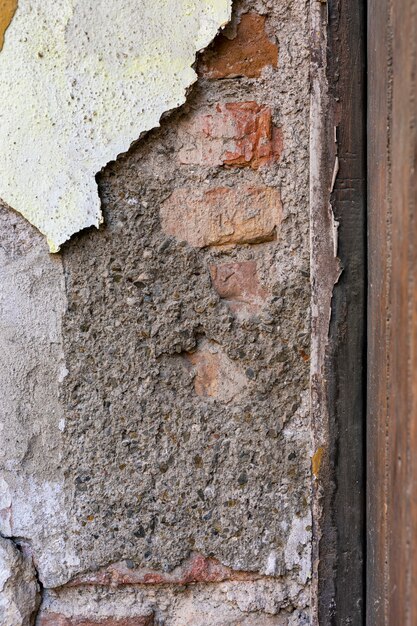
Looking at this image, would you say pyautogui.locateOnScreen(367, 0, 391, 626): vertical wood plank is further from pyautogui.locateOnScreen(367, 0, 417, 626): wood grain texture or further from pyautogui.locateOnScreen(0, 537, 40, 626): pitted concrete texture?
pyautogui.locateOnScreen(0, 537, 40, 626): pitted concrete texture

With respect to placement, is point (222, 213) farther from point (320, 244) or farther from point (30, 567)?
point (30, 567)

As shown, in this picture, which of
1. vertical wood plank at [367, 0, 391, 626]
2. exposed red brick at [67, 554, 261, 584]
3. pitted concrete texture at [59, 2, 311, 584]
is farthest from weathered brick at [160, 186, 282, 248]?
exposed red brick at [67, 554, 261, 584]

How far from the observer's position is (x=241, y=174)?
842 millimetres

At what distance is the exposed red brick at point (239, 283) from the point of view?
0.85 m

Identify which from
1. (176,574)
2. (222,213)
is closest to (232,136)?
(222,213)

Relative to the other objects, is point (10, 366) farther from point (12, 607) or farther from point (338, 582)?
point (338, 582)

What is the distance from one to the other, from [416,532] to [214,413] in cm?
33

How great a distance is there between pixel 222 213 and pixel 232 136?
0.35 feet

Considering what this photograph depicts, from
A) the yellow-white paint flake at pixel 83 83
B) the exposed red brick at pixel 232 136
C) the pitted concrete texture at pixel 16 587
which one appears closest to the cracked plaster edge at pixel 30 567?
the pitted concrete texture at pixel 16 587

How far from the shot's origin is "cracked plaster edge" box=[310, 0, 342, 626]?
0.80 meters

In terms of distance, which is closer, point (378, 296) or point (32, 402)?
point (378, 296)

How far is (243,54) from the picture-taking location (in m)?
0.83

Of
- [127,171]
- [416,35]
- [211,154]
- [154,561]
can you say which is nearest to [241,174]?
[211,154]

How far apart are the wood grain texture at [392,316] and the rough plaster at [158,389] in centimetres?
10
